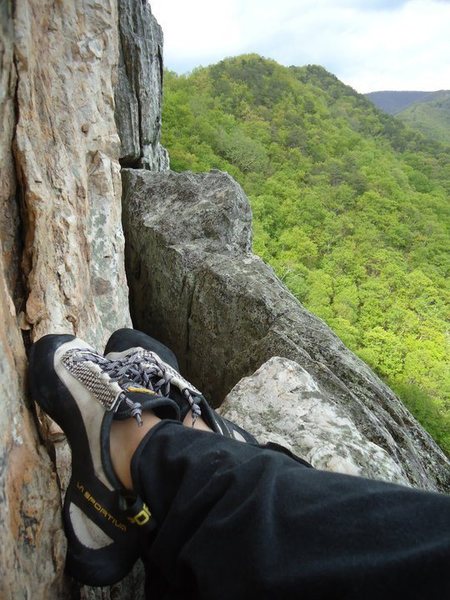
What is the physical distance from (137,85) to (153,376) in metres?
Answer: 8.62

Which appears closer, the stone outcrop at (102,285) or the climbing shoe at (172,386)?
the stone outcrop at (102,285)

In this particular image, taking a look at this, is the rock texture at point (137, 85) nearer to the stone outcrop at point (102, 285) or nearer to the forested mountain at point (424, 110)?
the stone outcrop at point (102, 285)

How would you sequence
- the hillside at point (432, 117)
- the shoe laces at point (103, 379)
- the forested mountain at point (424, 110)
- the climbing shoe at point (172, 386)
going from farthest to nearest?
1. the forested mountain at point (424, 110)
2. the hillside at point (432, 117)
3. the climbing shoe at point (172, 386)
4. the shoe laces at point (103, 379)

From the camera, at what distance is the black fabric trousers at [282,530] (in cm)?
110

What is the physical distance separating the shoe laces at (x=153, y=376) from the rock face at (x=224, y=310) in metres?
1.84

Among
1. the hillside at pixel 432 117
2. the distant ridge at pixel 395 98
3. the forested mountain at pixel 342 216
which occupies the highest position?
the distant ridge at pixel 395 98

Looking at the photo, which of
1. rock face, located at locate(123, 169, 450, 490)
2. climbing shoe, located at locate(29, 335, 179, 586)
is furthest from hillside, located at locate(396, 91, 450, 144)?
climbing shoe, located at locate(29, 335, 179, 586)

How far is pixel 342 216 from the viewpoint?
42.0 meters

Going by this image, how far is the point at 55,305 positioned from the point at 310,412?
1905 millimetres

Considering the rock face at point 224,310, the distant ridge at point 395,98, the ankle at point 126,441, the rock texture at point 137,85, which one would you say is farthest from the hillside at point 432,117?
the ankle at point 126,441

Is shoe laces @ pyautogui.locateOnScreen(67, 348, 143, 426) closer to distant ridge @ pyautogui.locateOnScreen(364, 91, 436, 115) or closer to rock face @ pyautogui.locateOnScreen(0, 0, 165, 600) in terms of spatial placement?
rock face @ pyautogui.locateOnScreen(0, 0, 165, 600)

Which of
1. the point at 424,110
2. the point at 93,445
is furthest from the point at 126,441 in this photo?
the point at 424,110

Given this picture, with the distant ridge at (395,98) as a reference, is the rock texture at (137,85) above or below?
below

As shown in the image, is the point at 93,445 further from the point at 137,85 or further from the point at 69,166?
the point at 137,85
